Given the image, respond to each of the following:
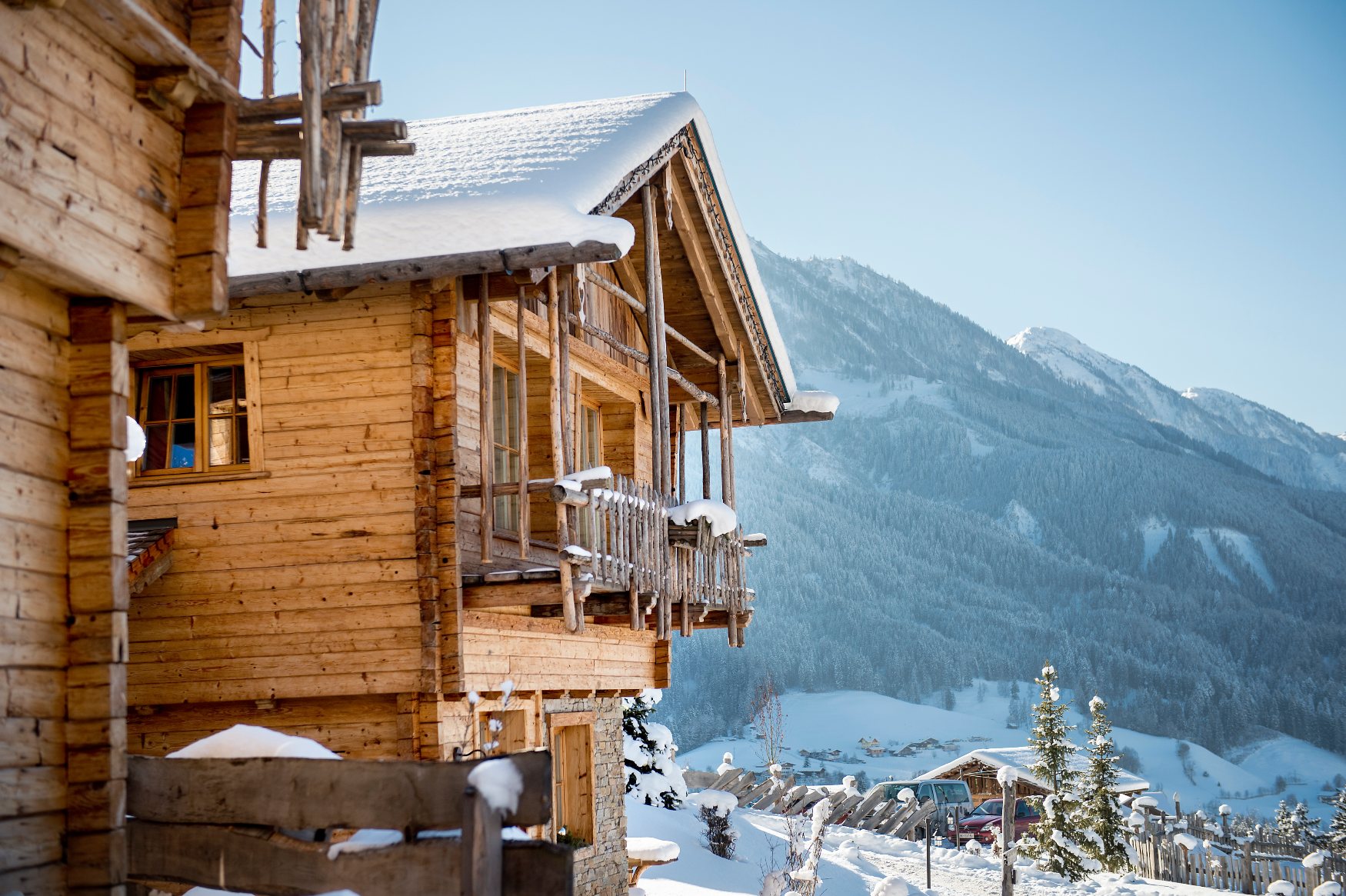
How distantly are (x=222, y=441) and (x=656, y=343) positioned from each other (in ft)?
14.5

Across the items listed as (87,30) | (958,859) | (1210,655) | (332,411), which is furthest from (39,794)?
(1210,655)

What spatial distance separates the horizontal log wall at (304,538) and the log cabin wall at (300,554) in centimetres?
1

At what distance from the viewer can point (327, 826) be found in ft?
19.3

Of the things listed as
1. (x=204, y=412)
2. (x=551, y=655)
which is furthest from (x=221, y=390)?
(x=551, y=655)

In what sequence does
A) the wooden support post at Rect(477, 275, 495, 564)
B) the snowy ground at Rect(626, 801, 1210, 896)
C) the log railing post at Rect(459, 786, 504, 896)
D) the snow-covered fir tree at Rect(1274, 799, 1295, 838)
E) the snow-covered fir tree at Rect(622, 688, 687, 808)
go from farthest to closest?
the snow-covered fir tree at Rect(1274, 799, 1295, 838) < the snow-covered fir tree at Rect(622, 688, 687, 808) < the snowy ground at Rect(626, 801, 1210, 896) < the wooden support post at Rect(477, 275, 495, 564) < the log railing post at Rect(459, 786, 504, 896)

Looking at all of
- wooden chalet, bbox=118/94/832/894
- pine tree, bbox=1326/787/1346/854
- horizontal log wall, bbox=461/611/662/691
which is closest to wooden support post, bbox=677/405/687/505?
horizontal log wall, bbox=461/611/662/691

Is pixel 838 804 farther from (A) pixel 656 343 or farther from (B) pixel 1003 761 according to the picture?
(A) pixel 656 343

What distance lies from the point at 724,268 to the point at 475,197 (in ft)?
19.9

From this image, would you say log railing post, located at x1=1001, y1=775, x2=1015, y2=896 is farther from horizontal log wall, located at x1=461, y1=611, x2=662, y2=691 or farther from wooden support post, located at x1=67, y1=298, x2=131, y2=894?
wooden support post, located at x1=67, y1=298, x2=131, y2=894

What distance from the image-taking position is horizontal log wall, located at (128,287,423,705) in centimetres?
1152

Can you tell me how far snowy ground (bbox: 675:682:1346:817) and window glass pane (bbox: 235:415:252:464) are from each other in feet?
348

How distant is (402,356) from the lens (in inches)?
463

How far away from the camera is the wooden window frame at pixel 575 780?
15.6 meters

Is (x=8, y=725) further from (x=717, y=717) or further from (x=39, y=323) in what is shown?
(x=717, y=717)
